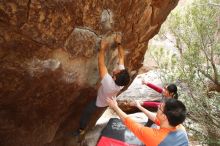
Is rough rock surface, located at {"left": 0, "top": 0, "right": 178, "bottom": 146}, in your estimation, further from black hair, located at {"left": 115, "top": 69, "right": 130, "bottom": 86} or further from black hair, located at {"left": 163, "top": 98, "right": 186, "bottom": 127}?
black hair, located at {"left": 163, "top": 98, "right": 186, "bottom": 127}

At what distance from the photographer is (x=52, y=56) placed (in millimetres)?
6051

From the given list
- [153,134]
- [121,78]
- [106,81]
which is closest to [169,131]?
[153,134]

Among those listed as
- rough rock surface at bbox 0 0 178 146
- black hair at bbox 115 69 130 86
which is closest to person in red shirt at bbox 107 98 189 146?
black hair at bbox 115 69 130 86

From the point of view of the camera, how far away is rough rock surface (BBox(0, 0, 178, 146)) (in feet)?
17.9

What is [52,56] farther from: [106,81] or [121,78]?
[121,78]

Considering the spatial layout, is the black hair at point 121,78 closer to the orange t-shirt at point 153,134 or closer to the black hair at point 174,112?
the orange t-shirt at point 153,134

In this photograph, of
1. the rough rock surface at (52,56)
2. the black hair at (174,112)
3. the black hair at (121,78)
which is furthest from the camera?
the black hair at (121,78)

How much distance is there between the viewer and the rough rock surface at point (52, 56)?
17.9 feet

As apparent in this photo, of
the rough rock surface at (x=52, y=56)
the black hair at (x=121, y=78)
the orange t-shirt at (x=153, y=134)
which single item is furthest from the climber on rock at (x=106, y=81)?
the orange t-shirt at (x=153, y=134)

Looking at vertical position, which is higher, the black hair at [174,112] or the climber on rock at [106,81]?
the black hair at [174,112]

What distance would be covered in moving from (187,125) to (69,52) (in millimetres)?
6427

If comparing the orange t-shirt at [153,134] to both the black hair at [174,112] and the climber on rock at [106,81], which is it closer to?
the black hair at [174,112]

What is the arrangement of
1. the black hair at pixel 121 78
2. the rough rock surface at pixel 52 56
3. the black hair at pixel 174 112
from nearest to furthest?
the black hair at pixel 174 112
the rough rock surface at pixel 52 56
the black hair at pixel 121 78

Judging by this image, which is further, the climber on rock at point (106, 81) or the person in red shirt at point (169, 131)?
the climber on rock at point (106, 81)
